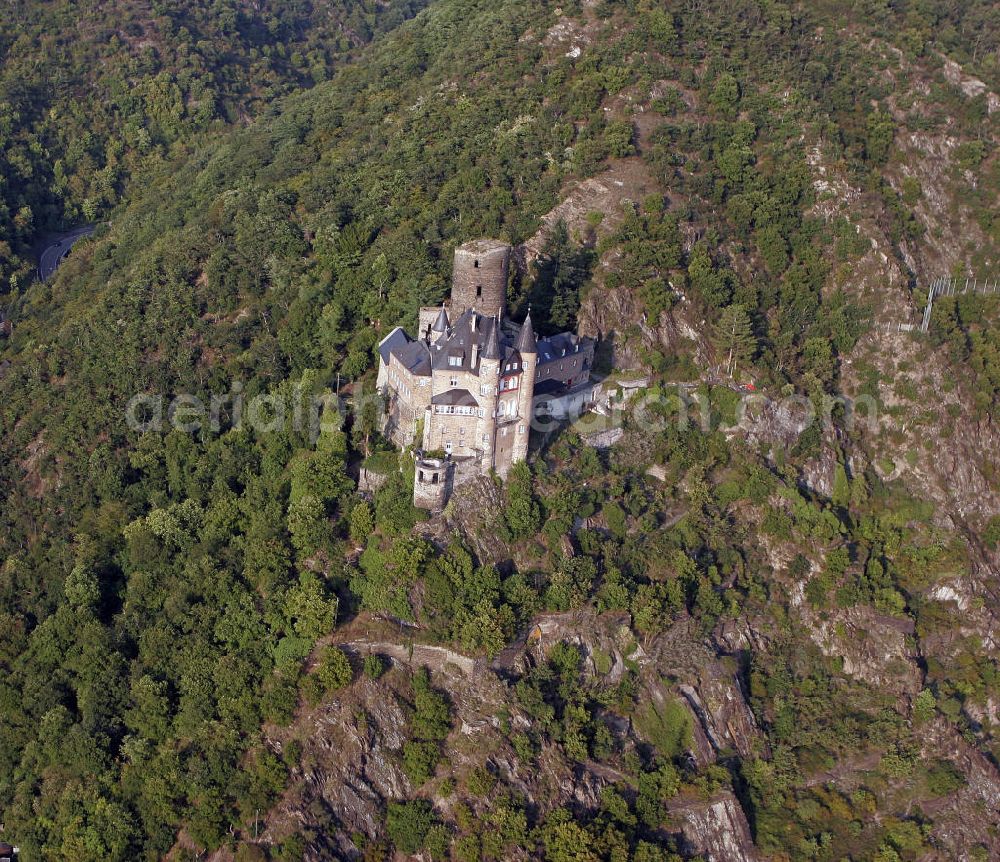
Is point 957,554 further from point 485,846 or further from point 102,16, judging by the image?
point 102,16

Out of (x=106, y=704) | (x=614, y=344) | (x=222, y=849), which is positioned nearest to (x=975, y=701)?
(x=614, y=344)

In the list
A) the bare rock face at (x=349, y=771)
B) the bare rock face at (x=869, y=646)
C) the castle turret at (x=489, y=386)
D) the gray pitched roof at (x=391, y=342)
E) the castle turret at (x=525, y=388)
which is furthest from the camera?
the bare rock face at (x=869, y=646)

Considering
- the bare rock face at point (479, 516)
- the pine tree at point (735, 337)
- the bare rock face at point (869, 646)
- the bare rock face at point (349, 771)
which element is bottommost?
the bare rock face at point (869, 646)

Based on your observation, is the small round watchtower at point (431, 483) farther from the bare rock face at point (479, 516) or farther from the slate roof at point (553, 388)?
the slate roof at point (553, 388)

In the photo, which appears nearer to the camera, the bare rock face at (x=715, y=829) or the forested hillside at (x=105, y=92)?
the bare rock face at (x=715, y=829)

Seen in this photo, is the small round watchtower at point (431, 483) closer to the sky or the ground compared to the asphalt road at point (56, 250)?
closer to the sky

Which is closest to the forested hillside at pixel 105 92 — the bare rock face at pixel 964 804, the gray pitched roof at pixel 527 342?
the gray pitched roof at pixel 527 342
